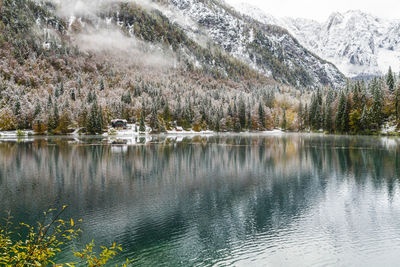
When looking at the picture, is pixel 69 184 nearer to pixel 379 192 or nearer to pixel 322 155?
pixel 379 192

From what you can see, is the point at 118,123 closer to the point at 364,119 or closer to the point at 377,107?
the point at 364,119

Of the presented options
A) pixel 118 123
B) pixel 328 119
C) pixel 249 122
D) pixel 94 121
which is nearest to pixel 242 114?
pixel 249 122

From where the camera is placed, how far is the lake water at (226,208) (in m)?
17.9

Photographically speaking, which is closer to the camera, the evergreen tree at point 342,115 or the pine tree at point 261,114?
the evergreen tree at point 342,115

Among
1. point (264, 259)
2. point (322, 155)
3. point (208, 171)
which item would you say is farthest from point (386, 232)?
point (322, 155)

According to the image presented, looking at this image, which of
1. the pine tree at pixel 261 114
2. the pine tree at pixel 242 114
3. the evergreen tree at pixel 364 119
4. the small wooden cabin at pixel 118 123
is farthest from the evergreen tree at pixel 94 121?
the evergreen tree at pixel 364 119

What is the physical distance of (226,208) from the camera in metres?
26.2

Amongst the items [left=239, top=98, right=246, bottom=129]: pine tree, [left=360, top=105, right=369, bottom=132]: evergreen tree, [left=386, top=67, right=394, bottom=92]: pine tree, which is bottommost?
[left=360, top=105, right=369, bottom=132]: evergreen tree

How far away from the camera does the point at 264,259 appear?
1709 cm

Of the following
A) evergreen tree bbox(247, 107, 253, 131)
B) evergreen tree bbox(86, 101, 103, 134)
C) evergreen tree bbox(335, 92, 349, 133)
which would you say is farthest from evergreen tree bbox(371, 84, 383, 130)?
evergreen tree bbox(86, 101, 103, 134)

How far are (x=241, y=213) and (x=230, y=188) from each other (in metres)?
8.53

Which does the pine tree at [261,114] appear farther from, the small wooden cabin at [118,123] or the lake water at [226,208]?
the lake water at [226,208]

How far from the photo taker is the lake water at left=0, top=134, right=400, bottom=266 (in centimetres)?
1794

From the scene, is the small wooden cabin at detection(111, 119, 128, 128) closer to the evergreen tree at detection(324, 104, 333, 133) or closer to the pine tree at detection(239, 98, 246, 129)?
the pine tree at detection(239, 98, 246, 129)
